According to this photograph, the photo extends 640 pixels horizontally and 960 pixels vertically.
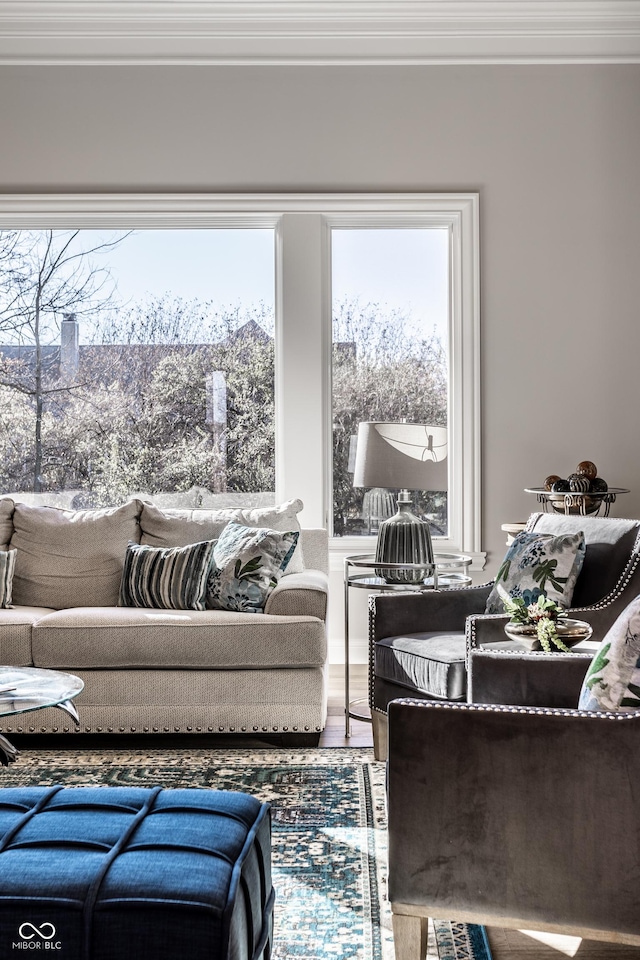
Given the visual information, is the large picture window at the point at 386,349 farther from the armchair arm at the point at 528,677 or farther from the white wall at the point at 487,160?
the armchair arm at the point at 528,677

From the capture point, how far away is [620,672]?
69.0 inches

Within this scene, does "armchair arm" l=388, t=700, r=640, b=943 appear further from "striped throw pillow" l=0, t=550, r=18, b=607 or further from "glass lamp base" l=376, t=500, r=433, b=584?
"striped throw pillow" l=0, t=550, r=18, b=607

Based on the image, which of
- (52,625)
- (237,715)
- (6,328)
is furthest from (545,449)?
(6,328)

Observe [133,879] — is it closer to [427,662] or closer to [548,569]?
[427,662]

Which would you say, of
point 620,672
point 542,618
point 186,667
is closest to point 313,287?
point 186,667

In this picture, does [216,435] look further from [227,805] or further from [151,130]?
[227,805]

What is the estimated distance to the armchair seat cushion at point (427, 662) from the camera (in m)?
2.80

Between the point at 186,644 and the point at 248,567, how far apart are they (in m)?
0.41

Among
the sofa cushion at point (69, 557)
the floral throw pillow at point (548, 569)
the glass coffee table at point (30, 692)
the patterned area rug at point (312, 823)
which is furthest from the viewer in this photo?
the sofa cushion at point (69, 557)

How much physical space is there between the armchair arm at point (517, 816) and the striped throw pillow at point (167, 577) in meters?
1.89

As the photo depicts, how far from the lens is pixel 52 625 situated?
3.31 m

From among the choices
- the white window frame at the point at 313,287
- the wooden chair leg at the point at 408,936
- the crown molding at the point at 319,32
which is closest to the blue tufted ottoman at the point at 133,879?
the wooden chair leg at the point at 408,936

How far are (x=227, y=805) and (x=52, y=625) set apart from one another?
1.82 meters

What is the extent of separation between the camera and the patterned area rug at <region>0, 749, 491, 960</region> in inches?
78.3
